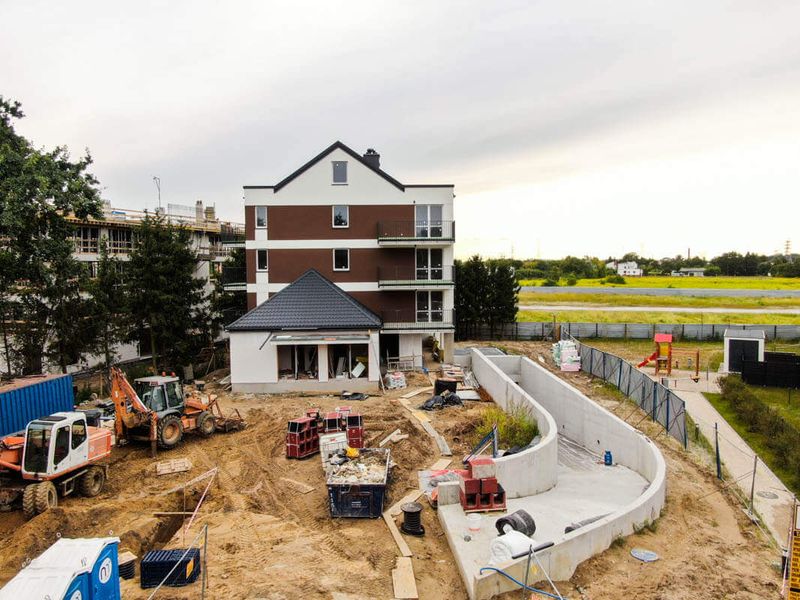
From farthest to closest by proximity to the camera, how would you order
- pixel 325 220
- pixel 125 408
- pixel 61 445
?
1. pixel 325 220
2. pixel 125 408
3. pixel 61 445

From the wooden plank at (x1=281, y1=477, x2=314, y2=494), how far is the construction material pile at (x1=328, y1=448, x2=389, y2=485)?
3.58ft

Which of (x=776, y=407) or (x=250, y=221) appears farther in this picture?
(x=250, y=221)

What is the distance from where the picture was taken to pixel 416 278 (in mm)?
31484

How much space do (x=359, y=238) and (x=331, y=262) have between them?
6.55 ft

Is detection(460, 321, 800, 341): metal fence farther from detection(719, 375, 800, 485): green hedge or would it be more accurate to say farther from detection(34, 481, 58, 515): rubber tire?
detection(34, 481, 58, 515): rubber tire

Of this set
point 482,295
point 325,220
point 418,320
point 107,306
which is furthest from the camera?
point 482,295

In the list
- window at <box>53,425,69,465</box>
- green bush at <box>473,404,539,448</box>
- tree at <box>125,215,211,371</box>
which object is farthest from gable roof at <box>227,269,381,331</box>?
window at <box>53,425,69,465</box>

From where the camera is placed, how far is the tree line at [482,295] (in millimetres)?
42438

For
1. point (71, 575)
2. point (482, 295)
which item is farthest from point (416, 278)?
point (71, 575)

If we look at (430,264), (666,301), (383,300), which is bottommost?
(666,301)

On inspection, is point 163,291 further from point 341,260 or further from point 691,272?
point 691,272

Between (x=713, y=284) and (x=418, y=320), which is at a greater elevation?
(x=713, y=284)

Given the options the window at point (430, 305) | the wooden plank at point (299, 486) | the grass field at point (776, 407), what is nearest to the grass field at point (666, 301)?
the grass field at point (776, 407)

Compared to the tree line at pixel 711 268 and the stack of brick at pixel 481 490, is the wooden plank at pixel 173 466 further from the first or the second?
the tree line at pixel 711 268
